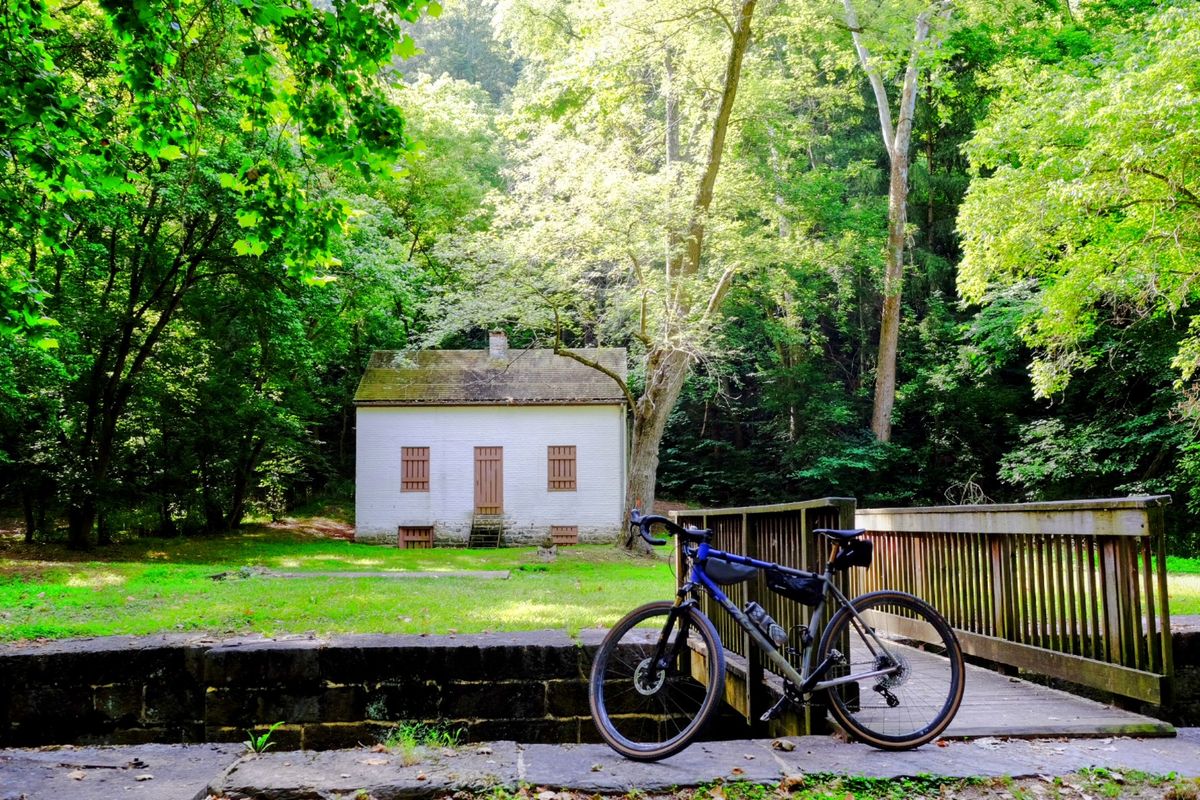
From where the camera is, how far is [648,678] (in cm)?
399

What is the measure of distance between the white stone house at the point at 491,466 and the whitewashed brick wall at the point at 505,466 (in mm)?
27

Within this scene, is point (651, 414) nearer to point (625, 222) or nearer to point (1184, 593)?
point (625, 222)

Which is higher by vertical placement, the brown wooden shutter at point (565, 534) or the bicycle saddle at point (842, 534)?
the bicycle saddle at point (842, 534)

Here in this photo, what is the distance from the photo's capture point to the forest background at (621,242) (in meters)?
6.36

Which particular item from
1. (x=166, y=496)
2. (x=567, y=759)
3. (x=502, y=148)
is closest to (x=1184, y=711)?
(x=567, y=759)

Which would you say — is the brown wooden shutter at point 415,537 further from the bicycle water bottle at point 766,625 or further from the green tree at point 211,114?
the bicycle water bottle at point 766,625

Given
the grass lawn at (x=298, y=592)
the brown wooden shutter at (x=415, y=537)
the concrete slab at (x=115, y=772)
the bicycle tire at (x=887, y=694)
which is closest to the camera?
the concrete slab at (x=115, y=772)

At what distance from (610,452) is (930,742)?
1902cm

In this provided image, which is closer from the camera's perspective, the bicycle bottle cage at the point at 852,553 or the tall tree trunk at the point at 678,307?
the bicycle bottle cage at the point at 852,553

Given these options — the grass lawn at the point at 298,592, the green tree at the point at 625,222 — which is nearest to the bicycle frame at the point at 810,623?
the grass lawn at the point at 298,592

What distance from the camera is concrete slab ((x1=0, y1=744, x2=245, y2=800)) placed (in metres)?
3.14

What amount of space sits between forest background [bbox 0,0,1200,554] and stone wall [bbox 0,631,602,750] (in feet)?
7.64

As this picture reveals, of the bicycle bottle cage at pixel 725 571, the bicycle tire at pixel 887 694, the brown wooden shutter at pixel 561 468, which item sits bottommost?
the bicycle tire at pixel 887 694

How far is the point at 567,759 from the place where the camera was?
354cm
